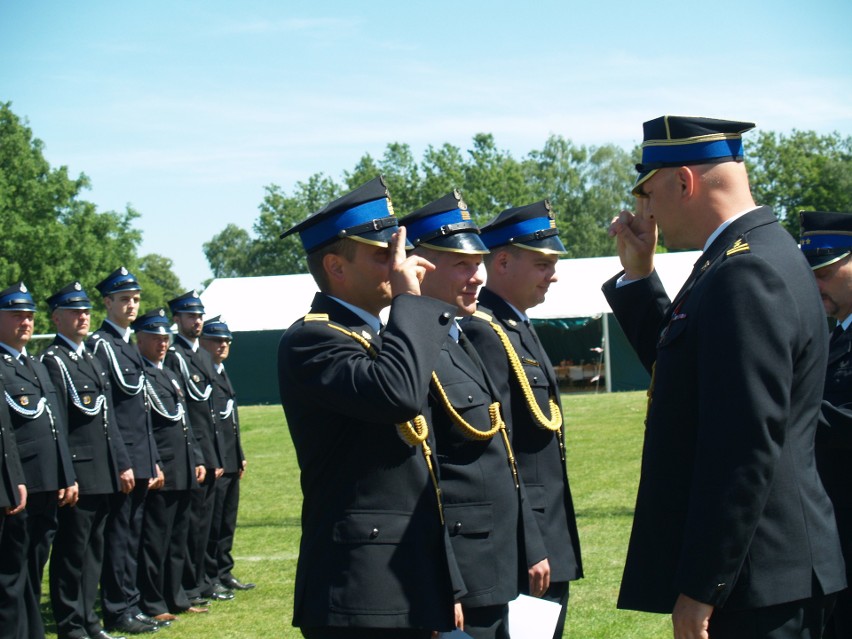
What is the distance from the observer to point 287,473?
54.7ft

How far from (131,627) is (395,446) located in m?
5.46

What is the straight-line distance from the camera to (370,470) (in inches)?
129

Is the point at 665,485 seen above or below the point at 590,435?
above

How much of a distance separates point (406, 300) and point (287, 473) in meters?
13.8

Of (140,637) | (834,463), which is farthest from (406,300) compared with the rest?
(140,637)

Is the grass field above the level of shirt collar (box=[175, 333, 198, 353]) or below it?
below

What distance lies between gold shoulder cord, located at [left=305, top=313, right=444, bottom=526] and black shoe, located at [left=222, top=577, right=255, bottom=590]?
6.32 metres

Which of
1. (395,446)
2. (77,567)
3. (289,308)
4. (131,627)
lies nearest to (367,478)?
(395,446)

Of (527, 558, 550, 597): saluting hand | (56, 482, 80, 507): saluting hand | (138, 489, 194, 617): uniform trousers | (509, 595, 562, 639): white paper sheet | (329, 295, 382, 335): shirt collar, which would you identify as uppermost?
(329, 295, 382, 335): shirt collar

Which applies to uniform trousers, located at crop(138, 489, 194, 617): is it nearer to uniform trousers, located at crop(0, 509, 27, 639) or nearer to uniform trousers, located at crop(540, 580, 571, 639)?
uniform trousers, located at crop(0, 509, 27, 639)

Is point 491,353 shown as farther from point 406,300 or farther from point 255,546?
point 255,546

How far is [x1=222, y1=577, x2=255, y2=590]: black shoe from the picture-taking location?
9.32 m

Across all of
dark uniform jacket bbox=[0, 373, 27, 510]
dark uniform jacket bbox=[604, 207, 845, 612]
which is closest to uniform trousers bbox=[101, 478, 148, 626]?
dark uniform jacket bbox=[0, 373, 27, 510]

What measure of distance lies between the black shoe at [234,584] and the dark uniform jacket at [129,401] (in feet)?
4.80
